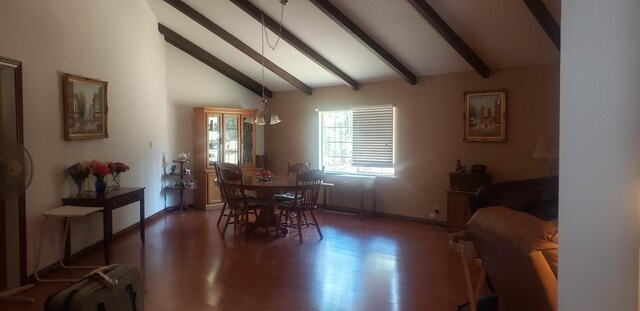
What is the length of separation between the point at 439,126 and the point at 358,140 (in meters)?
1.40

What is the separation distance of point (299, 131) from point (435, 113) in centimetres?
260

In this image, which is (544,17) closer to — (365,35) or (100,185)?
(365,35)

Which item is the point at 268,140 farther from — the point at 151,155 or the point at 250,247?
the point at 250,247

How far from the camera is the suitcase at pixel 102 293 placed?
6.51ft

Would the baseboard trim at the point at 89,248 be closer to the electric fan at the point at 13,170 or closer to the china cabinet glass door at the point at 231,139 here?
the electric fan at the point at 13,170

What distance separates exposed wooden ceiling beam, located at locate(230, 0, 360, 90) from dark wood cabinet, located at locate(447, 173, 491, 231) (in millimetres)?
2139

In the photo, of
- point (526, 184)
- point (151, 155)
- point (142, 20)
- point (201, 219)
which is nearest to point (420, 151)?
point (526, 184)

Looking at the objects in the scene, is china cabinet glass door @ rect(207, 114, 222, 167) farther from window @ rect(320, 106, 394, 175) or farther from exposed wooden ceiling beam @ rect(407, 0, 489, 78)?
exposed wooden ceiling beam @ rect(407, 0, 489, 78)

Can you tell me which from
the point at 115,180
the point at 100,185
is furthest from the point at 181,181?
the point at 100,185

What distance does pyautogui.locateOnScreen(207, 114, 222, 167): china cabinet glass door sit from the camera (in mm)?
6688

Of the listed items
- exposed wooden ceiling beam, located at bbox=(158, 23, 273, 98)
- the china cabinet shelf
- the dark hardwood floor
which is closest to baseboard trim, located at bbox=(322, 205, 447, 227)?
the dark hardwood floor

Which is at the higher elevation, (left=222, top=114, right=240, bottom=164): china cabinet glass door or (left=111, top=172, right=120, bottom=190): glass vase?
(left=222, top=114, right=240, bottom=164): china cabinet glass door

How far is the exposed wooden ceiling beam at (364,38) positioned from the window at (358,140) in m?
0.67

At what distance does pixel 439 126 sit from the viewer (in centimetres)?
547
